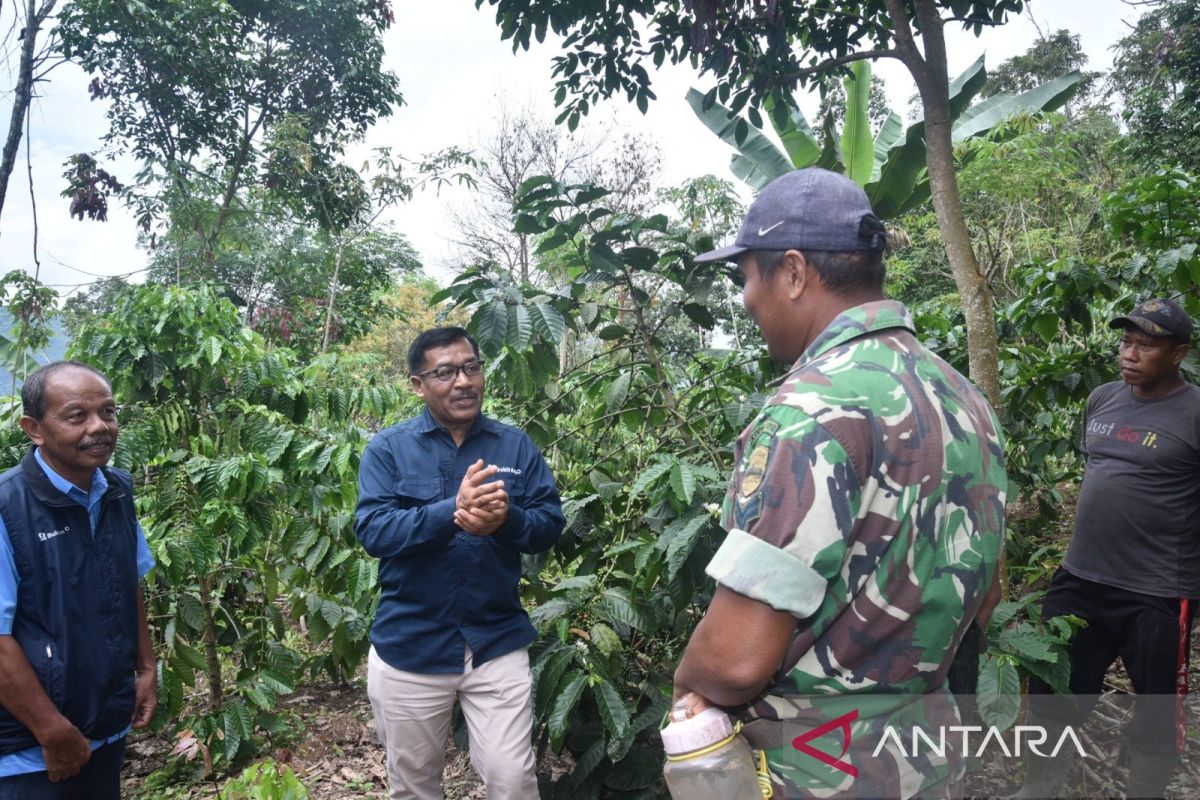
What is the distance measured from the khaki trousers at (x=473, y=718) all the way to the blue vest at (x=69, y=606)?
2.12 feet

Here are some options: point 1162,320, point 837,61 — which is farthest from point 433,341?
point 1162,320

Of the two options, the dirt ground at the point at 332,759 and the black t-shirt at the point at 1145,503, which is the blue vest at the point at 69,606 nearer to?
the dirt ground at the point at 332,759

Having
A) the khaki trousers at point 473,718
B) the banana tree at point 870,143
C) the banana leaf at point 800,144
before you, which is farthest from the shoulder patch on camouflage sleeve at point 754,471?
the banana leaf at point 800,144

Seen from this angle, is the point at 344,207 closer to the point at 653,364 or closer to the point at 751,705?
the point at 653,364

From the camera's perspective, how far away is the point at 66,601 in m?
2.02

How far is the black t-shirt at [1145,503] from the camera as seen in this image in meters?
2.74

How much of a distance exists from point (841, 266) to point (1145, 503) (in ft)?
7.00

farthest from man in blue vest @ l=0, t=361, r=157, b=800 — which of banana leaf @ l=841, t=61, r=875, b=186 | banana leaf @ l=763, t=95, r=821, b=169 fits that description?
banana leaf @ l=841, t=61, r=875, b=186

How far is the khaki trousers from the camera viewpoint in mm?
2293

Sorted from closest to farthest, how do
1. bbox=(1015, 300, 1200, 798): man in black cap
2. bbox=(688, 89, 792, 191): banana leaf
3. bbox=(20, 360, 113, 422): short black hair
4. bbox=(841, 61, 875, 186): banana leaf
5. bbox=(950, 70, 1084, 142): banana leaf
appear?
bbox=(20, 360, 113, 422): short black hair < bbox=(1015, 300, 1200, 798): man in black cap < bbox=(950, 70, 1084, 142): banana leaf < bbox=(841, 61, 875, 186): banana leaf < bbox=(688, 89, 792, 191): banana leaf

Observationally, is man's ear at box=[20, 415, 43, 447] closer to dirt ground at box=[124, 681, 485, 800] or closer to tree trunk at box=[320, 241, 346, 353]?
dirt ground at box=[124, 681, 485, 800]

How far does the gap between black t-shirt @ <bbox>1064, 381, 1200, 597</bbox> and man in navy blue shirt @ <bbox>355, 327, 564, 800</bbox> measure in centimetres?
184

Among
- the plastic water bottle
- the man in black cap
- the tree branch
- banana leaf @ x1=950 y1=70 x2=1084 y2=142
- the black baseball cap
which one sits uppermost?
banana leaf @ x1=950 y1=70 x2=1084 y2=142

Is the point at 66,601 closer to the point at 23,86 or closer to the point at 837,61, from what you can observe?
the point at 23,86
